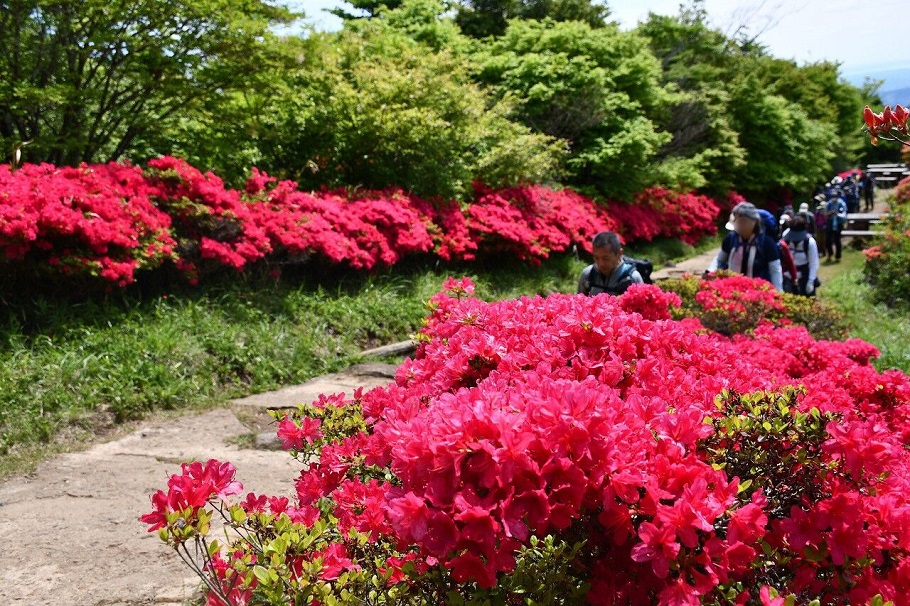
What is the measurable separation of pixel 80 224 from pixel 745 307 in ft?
17.3

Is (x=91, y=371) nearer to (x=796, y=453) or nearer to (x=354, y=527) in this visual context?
(x=354, y=527)

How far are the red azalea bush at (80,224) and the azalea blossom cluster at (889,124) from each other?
5.14 m

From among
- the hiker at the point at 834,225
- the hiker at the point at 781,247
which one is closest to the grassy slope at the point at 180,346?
the hiker at the point at 781,247

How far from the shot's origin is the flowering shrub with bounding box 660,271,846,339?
5438 millimetres

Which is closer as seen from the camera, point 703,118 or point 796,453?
point 796,453

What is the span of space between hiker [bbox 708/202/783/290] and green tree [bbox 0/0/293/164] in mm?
5142

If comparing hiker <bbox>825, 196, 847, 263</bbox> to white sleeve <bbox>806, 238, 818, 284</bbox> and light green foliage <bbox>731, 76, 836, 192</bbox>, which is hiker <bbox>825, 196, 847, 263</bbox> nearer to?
light green foliage <bbox>731, 76, 836, 192</bbox>

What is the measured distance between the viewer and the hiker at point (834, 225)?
15.1 m

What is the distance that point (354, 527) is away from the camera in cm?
186

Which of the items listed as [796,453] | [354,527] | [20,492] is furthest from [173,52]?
[796,453]

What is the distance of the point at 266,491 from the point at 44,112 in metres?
5.33

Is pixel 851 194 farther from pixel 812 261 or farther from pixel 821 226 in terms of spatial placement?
pixel 812 261

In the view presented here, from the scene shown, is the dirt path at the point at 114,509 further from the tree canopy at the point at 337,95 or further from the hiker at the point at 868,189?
the hiker at the point at 868,189

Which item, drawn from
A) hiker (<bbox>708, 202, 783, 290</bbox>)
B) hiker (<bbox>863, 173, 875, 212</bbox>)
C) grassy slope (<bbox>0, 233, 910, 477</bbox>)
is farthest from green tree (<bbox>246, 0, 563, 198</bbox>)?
hiker (<bbox>863, 173, 875, 212</bbox>)
